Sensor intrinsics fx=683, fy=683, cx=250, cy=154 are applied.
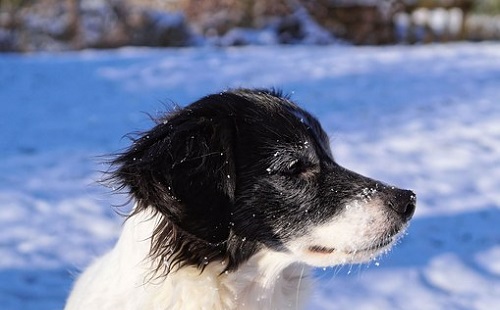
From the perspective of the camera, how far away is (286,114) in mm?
2682

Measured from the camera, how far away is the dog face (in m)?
2.43

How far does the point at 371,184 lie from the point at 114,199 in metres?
3.31

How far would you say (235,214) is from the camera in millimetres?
2549

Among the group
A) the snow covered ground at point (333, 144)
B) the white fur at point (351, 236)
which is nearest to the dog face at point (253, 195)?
the white fur at point (351, 236)

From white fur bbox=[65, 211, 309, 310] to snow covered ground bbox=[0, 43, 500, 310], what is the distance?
1.52 feet

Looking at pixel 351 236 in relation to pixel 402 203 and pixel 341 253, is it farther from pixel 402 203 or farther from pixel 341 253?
pixel 402 203

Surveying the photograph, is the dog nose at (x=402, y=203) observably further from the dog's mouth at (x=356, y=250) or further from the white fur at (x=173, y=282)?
the white fur at (x=173, y=282)

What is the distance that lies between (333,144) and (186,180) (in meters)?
3.77

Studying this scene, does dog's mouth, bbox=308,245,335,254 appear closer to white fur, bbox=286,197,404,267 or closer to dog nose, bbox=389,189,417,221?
white fur, bbox=286,197,404,267

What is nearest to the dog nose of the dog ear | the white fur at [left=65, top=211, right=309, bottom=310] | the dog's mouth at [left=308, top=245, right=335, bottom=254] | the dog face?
the dog face

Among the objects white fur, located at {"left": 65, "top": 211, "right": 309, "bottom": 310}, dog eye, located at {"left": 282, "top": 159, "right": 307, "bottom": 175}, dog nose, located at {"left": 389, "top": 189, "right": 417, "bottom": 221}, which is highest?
dog eye, located at {"left": 282, "top": 159, "right": 307, "bottom": 175}

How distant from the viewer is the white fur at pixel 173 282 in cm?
251

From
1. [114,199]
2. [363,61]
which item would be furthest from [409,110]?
[114,199]

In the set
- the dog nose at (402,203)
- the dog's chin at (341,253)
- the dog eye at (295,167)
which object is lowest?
the dog's chin at (341,253)
